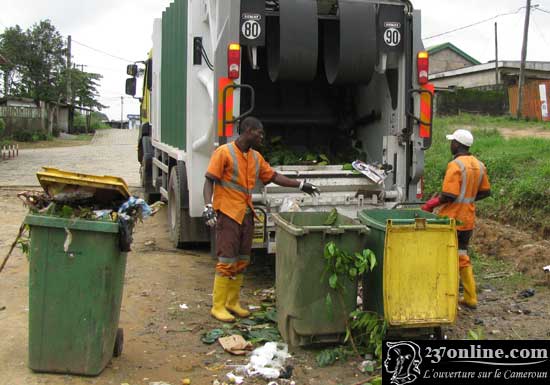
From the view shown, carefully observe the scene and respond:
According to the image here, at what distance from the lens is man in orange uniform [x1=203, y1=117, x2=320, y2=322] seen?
480cm

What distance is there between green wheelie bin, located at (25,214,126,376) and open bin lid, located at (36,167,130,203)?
1.02ft

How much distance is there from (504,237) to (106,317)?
16.8 ft

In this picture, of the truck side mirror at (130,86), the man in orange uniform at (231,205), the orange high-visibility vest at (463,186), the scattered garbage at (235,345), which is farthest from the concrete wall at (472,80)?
the scattered garbage at (235,345)

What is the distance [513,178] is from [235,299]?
19.2 ft

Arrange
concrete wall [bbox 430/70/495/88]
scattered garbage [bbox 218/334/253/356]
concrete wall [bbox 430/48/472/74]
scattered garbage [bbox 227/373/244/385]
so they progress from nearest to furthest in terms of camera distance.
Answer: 1. scattered garbage [bbox 227/373/244/385]
2. scattered garbage [bbox 218/334/253/356]
3. concrete wall [bbox 430/70/495/88]
4. concrete wall [bbox 430/48/472/74]

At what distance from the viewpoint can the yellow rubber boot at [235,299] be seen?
4996 millimetres

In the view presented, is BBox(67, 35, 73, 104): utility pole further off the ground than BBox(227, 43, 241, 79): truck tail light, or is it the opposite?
BBox(67, 35, 73, 104): utility pole

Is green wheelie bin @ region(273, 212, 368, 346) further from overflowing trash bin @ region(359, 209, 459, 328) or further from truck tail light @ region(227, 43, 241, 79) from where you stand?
truck tail light @ region(227, 43, 241, 79)

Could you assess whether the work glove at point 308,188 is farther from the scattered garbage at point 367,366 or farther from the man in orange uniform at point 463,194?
the scattered garbage at point 367,366

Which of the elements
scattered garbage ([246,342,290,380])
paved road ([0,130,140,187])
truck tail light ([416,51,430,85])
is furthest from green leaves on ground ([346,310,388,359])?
paved road ([0,130,140,187])

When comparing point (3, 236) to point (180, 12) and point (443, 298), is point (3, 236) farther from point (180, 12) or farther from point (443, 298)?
point (443, 298)

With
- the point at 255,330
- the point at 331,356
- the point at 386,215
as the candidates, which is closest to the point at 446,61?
the point at 386,215

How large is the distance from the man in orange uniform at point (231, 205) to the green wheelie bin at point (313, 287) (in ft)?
2.14

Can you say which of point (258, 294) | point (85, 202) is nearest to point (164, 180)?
point (258, 294)
